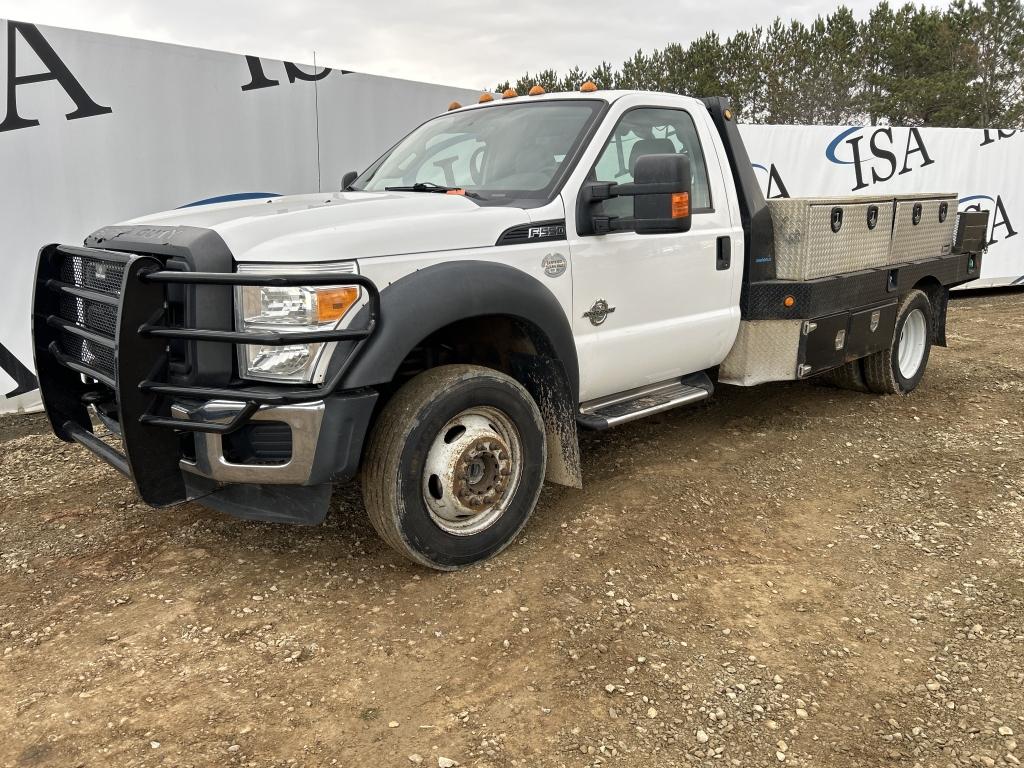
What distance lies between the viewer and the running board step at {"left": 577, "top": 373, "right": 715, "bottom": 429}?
3.99m

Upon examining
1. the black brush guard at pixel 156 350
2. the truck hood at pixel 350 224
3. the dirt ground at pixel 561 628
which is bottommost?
the dirt ground at pixel 561 628

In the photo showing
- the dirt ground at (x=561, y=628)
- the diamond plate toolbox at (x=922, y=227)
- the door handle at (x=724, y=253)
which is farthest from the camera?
the diamond plate toolbox at (x=922, y=227)

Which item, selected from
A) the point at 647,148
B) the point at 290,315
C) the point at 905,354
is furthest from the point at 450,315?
the point at 905,354

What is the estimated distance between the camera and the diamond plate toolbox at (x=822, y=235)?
4.83 meters

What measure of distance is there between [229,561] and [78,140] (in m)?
4.30

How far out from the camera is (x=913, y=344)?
638 centimetres

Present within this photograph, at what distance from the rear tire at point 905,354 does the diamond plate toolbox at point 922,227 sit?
0.35 metres

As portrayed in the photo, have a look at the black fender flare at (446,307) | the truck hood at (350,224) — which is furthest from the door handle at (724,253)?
the truck hood at (350,224)

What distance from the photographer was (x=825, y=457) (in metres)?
4.92

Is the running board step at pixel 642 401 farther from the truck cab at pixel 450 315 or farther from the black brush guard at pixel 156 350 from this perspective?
the black brush guard at pixel 156 350

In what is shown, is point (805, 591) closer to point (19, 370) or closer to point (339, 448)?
point (339, 448)

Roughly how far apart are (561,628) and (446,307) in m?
1.26

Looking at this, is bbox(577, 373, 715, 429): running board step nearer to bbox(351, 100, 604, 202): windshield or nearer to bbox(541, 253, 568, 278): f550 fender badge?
bbox(541, 253, 568, 278): f550 fender badge

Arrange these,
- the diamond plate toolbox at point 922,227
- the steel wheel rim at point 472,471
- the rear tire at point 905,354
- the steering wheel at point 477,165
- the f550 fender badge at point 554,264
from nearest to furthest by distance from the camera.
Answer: the steel wheel rim at point 472,471 → the f550 fender badge at point 554,264 → the steering wheel at point 477,165 → the diamond plate toolbox at point 922,227 → the rear tire at point 905,354
